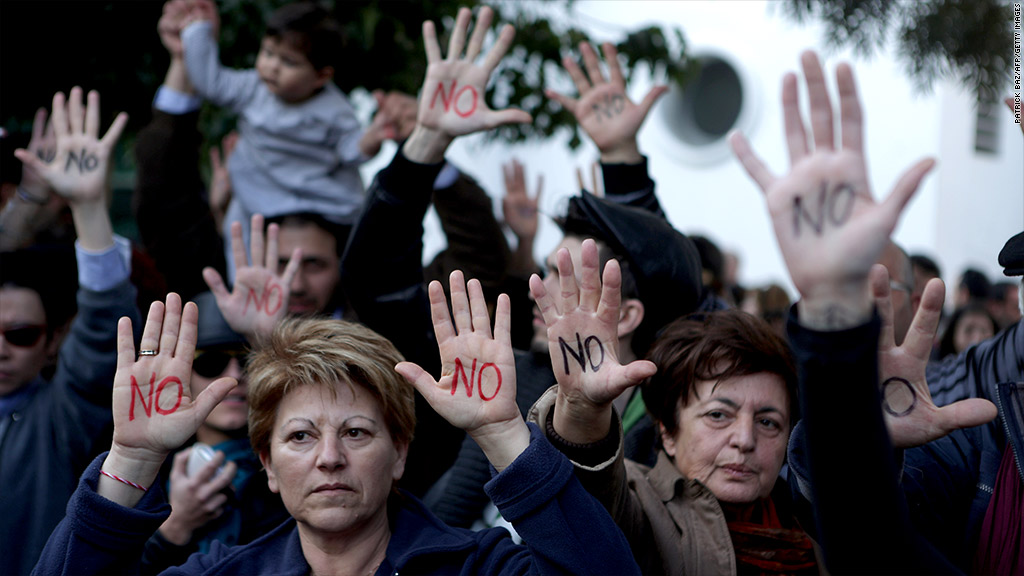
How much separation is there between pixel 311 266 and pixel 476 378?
5.05ft

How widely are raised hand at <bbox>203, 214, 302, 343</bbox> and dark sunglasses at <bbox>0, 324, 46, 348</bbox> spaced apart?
445 mm

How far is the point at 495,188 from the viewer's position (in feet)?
25.2

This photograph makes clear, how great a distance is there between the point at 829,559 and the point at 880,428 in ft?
0.66

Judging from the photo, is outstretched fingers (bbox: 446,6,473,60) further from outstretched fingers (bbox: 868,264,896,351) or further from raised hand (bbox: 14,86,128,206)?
outstretched fingers (bbox: 868,264,896,351)

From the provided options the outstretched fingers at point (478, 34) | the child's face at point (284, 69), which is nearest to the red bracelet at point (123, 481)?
the outstretched fingers at point (478, 34)

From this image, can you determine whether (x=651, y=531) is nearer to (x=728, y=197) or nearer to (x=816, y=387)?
(x=816, y=387)

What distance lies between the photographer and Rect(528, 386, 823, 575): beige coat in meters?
1.87

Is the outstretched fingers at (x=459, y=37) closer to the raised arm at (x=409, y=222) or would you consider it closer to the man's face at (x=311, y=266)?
the raised arm at (x=409, y=222)

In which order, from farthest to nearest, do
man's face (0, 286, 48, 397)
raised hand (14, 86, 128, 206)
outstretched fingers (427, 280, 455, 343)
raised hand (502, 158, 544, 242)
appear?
1. raised hand (502, 158, 544, 242)
2. raised hand (14, 86, 128, 206)
3. man's face (0, 286, 48, 397)
4. outstretched fingers (427, 280, 455, 343)

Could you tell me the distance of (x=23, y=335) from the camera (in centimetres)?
264

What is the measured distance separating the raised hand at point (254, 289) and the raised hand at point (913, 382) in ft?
5.53

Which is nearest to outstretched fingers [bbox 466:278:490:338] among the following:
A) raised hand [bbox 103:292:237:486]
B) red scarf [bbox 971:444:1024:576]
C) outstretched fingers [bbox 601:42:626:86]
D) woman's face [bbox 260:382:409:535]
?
woman's face [bbox 260:382:409:535]

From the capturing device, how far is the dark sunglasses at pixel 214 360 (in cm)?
288

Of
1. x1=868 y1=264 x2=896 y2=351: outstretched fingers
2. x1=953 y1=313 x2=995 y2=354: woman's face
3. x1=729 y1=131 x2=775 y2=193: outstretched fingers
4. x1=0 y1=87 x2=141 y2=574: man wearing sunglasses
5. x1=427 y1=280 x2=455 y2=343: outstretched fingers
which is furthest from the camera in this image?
x1=953 y1=313 x2=995 y2=354: woman's face
